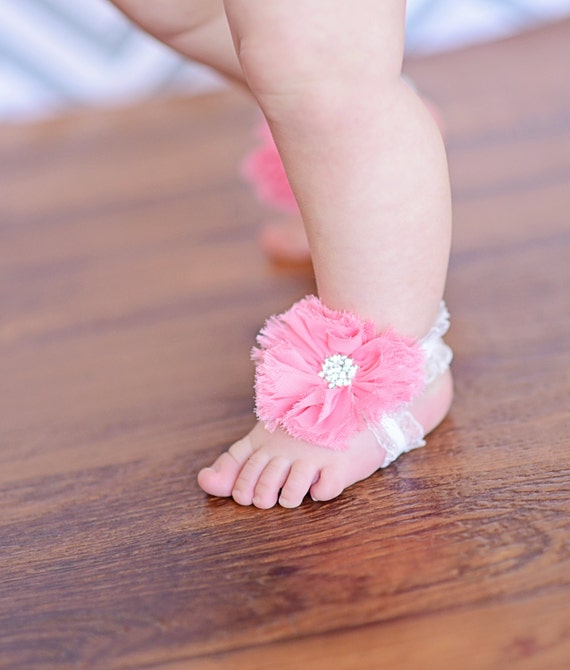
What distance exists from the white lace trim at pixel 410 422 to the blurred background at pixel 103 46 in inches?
50.6

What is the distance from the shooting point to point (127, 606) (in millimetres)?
Answer: 684

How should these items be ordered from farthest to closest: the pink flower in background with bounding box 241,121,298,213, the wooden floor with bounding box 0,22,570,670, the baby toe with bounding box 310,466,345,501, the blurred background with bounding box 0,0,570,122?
the blurred background with bounding box 0,0,570,122 → the pink flower in background with bounding box 241,121,298,213 → the baby toe with bounding box 310,466,345,501 → the wooden floor with bounding box 0,22,570,670

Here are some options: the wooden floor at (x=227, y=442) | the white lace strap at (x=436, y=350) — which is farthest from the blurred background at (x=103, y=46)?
the white lace strap at (x=436, y=350)

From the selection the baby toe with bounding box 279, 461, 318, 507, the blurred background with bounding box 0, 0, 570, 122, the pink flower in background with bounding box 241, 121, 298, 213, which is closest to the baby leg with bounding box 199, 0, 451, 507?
the baby toe with bounding box 279, 461, 318, 507

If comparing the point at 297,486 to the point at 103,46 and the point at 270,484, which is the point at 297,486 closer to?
the point at 270,484

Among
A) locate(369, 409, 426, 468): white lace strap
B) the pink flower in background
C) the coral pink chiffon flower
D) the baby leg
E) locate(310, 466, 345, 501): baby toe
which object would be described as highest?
the pink flower in background

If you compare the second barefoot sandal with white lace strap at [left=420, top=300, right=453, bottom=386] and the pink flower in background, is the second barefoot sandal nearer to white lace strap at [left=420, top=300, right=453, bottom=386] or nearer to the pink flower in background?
white lace strap at [left=420, top=300, right=453, bottom=386]

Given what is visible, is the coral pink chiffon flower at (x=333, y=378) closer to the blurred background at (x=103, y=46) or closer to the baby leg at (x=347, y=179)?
the baby leg at (x=347, y=179)

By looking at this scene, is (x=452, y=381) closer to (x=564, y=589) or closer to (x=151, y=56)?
(x=564, y=589)

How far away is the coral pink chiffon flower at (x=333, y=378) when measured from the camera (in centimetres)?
77

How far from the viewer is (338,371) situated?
774 mm

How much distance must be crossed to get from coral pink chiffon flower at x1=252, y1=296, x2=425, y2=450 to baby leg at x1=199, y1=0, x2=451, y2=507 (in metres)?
0.02

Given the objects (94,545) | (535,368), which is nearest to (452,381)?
(535,368)

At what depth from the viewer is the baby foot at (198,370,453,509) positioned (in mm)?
766
